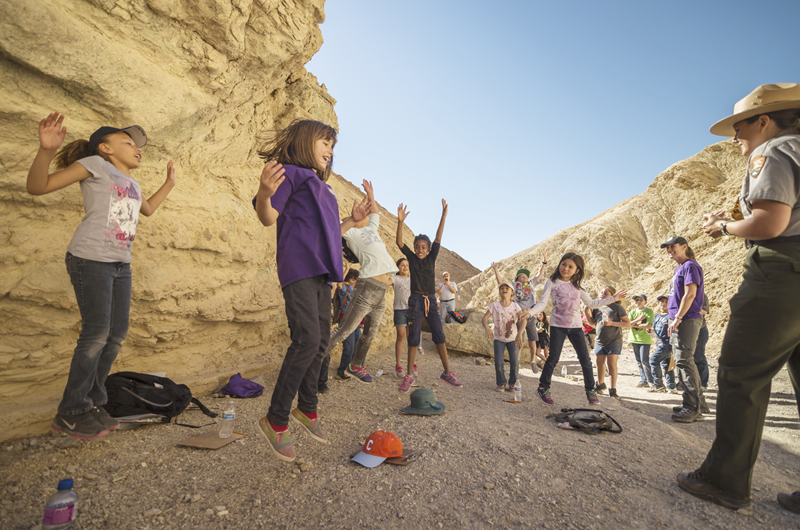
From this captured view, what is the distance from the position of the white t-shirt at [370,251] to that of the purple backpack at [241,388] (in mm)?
1841

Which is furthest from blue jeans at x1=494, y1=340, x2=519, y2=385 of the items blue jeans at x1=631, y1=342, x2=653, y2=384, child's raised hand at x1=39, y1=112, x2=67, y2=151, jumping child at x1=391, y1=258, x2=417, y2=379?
child's raised hand at x1=39, y1=112, x2=67, y2=151

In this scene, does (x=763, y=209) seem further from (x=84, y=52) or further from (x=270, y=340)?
(x=270, y=340)

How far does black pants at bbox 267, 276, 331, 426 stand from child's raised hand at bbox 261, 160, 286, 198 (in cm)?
62

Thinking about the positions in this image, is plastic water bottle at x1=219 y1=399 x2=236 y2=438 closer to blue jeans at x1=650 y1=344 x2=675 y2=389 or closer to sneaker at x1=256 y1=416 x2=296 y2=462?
sneaker at x1=256 y1=416 x2=296 y2=462

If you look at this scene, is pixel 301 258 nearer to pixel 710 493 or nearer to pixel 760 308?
pixel 760 308

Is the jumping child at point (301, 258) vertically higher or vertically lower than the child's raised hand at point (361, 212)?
lower

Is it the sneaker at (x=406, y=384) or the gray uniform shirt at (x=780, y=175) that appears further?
the sneaker at (x=406, y=384)

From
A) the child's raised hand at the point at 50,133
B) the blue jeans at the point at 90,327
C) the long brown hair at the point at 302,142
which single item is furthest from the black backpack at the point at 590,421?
the child's raised hand at the point at 50,133

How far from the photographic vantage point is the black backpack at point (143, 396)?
3219 millimetres

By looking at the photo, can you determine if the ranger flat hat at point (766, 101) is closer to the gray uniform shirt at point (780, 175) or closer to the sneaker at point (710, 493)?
the gray uniform shirt at point (780, 175)

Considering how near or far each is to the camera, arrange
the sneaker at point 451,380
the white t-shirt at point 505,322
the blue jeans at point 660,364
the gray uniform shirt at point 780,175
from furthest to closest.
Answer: the blue jeans at point 660,364
the white t-shirt at point 505,322
the sneaker at point 451,380
the gray uniform shirt at point 780,175

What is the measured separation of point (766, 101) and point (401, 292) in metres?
5.19

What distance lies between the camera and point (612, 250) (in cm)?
1859

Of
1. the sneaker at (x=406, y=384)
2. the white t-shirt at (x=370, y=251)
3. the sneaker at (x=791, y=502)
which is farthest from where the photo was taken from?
the sneaker at (x=406, y=384)
